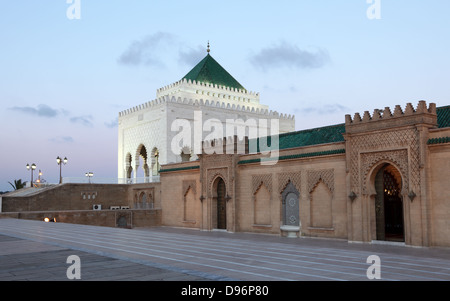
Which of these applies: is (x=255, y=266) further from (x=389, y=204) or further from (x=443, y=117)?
(x=443, y=117)

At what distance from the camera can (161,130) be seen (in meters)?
31.1

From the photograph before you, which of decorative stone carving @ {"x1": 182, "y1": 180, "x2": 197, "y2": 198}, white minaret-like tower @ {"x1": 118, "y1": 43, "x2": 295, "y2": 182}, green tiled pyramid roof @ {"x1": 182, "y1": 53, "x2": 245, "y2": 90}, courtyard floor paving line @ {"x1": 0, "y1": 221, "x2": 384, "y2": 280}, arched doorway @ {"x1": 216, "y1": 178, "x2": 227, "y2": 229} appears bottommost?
courtyard floor paving line @ {"x1": 0, "y1": 221, "x2": 384, "y2": 280}

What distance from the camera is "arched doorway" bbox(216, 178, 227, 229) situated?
20.2m

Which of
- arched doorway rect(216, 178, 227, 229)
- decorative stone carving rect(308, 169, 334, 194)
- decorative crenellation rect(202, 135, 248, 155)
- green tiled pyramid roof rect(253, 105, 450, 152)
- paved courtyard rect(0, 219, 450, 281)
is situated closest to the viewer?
paved courtyard rect(0, 219, 450, 281)

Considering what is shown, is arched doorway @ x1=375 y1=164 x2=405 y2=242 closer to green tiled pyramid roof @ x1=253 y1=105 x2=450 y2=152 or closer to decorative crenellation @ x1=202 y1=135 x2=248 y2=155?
green tiled pyramid roof @ x1=253 y1=105 x2=450 y2=152

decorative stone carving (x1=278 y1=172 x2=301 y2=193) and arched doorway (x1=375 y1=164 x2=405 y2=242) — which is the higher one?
decorative stone carving (x1=278 y1=172 x2=301 y2=193)

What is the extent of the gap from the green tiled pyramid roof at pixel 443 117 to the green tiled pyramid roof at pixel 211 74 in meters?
21.5

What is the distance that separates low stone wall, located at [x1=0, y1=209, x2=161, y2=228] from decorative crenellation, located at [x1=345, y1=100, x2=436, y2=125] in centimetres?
1321

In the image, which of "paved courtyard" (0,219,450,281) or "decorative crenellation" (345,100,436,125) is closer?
"paved courtyard" (0,219,450,281)

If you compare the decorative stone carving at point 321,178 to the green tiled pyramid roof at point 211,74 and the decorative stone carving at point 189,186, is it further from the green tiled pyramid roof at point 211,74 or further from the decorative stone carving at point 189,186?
the green tiled pyramid roof at point 211,74

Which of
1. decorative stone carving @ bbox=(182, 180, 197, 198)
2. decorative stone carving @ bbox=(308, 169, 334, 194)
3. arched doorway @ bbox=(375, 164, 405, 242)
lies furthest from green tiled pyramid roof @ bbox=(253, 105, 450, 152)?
decorative stone carving @ bbox=(182, 180, 197, 198)

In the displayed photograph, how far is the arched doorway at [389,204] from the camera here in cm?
1420

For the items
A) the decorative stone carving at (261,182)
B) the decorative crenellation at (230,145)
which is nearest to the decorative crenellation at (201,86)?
the decorative crenellation at (230,145)

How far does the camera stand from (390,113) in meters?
13.8
